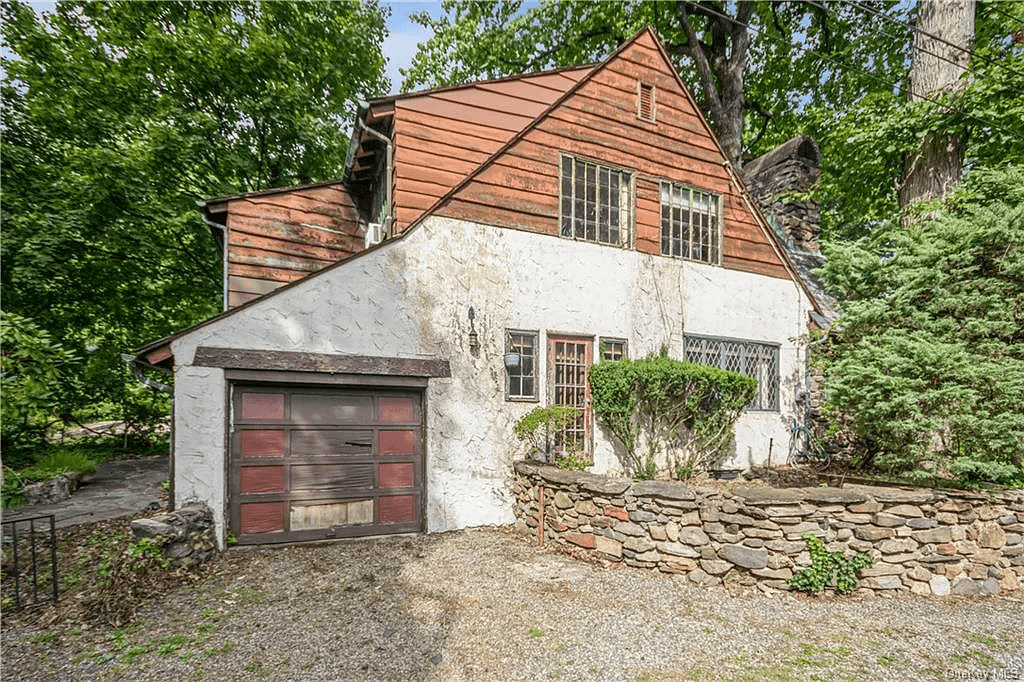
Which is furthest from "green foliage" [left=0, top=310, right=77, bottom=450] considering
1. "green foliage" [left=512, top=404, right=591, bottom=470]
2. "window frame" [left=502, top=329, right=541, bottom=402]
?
"green foliage" [left=512, top=404, right=591, bottom=470]

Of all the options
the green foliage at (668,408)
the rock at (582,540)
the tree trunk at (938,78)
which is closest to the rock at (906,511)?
the green foliage at (668,408)

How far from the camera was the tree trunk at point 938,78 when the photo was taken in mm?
9641

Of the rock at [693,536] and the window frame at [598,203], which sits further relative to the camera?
the window frame at [598,203]

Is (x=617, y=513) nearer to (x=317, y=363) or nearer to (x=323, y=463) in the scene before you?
(x=323, y=463)

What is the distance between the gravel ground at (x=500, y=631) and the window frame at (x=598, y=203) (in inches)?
215

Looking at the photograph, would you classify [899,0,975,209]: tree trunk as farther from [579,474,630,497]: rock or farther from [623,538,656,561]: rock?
[623,538,656,561]: rock

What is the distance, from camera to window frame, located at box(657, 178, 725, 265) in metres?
9.48

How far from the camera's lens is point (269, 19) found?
15.6m

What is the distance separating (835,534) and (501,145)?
7.50 meters

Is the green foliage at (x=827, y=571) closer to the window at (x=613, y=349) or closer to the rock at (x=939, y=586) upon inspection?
the rock at (x=939, y=586)

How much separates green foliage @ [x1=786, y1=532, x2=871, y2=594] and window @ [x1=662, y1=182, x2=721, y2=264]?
5665 mm

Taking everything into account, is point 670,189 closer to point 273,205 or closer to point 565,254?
point 565,254

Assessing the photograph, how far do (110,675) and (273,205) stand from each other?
7.64 m

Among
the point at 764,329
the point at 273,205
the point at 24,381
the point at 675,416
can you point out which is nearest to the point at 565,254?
the point at 675,416
